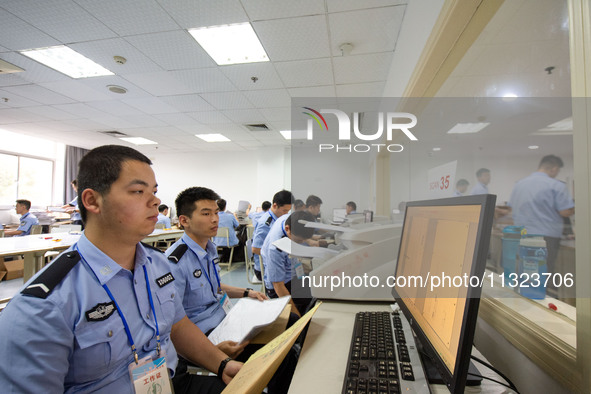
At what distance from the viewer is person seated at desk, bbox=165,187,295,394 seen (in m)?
1.30

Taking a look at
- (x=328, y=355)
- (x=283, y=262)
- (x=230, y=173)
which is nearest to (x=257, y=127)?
(x=230, y=173)

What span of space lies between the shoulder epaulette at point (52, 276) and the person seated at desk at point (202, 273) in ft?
1.78

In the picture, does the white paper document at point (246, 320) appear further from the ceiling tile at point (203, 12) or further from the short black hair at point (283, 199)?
the ceiling tile at point (203, 12)

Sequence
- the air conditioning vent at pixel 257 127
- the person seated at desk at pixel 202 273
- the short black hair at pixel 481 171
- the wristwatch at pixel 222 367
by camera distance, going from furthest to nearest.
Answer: the air conditioning vent at pixel 257 127
the short black hair at pixel 481 171
the person seated at desk at pixel 202 273
the wristwatch at pixel 222 367

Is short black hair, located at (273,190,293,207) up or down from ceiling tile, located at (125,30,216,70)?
down

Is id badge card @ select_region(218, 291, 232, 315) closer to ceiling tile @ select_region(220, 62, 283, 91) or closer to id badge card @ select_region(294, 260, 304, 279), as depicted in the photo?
id badge card @ select_region(294, 260, 304, 279)

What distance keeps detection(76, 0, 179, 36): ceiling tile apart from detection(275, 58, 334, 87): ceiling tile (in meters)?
1.24

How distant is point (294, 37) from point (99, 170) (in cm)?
241

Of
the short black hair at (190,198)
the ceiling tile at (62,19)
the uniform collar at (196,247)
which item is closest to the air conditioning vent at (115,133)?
the ceiling tile at (62,19)

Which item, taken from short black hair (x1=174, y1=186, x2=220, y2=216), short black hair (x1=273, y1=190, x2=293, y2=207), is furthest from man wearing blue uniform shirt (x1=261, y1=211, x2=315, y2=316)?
short black hair (x1=273, y1=190, x2=293, y2=207)

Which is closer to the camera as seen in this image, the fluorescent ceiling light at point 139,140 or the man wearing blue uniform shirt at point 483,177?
the man wearing blue uniform shirt at point 483,177

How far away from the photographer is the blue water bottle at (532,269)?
856 millimetres

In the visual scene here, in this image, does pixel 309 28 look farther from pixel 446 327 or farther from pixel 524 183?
pixel 446 327

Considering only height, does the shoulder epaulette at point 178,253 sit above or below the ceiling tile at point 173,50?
below
